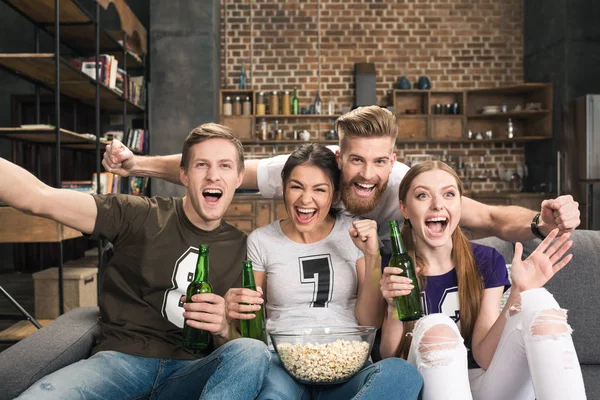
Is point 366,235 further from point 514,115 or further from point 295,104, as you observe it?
point 514,115

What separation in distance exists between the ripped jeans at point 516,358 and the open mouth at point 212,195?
0.72m

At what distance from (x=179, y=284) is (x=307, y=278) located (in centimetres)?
40

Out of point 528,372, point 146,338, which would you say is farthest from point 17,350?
point 528,372

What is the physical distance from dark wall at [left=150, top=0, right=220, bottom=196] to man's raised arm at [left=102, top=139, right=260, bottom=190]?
3.54 metres

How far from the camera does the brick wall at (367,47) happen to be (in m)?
6.88

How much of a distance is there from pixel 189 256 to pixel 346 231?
0.53m

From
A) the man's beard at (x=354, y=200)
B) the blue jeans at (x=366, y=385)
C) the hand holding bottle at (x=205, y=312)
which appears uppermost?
the man's beard at (x=354, y=200)

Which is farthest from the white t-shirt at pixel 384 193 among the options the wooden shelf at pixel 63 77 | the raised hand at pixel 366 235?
the wooden shelf at pixel 63 77

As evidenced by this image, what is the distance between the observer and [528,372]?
1.65 meters

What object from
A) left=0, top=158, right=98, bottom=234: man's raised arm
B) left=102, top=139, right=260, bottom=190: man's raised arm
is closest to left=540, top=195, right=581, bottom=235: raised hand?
left=102, top=139, right=260, bottom=190: man's raised arm

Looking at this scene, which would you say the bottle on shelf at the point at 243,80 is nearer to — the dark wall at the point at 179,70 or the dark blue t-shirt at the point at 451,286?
the dark wall at the point at 179,70

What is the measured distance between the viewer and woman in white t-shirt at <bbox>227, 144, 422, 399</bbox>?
1.80m

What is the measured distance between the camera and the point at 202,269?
1.71 m

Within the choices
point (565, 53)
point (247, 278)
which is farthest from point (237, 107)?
point (247, 278)
